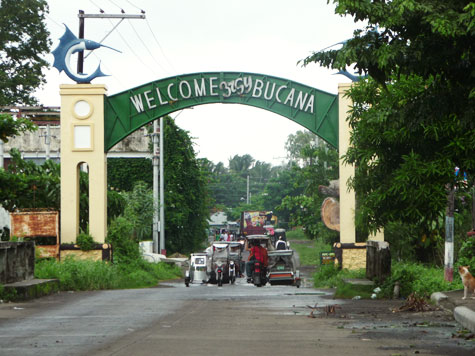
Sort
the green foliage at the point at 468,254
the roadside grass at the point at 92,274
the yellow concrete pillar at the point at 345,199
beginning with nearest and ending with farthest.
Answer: the green foliage at the point at 468,254, the roadside grass at the point at 92,274, the yellow concrete pillar at the point at 345,199

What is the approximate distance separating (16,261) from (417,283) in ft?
33.7

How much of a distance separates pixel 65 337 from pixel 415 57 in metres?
6.23

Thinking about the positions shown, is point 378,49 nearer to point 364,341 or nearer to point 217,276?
point 364,341

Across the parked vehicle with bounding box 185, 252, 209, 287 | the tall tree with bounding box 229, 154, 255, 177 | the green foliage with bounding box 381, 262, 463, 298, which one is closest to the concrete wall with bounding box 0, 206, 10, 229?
the parked vehicle with bounding box 185, 252, 209, 287

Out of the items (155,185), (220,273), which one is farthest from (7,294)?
(155,185)

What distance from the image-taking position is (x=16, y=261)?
69.8 feet

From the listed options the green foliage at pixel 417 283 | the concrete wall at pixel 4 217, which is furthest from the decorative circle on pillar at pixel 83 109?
Answer: the green foliage at pixel 417 283

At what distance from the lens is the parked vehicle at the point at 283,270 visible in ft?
92.7

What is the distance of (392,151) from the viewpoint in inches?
783

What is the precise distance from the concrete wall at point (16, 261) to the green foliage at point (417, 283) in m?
9.32

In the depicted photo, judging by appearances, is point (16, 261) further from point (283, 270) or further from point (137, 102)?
point (283, 270)

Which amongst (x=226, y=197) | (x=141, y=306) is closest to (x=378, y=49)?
(x=141, y=306)

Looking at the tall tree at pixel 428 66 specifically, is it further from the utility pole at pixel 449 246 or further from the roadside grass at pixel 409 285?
the utility pole at pixel 449 246

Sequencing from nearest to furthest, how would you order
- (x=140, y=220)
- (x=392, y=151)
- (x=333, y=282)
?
1. (x=392, y=151)
2. (x=333, y=282)
3. (x=140, y=220)
